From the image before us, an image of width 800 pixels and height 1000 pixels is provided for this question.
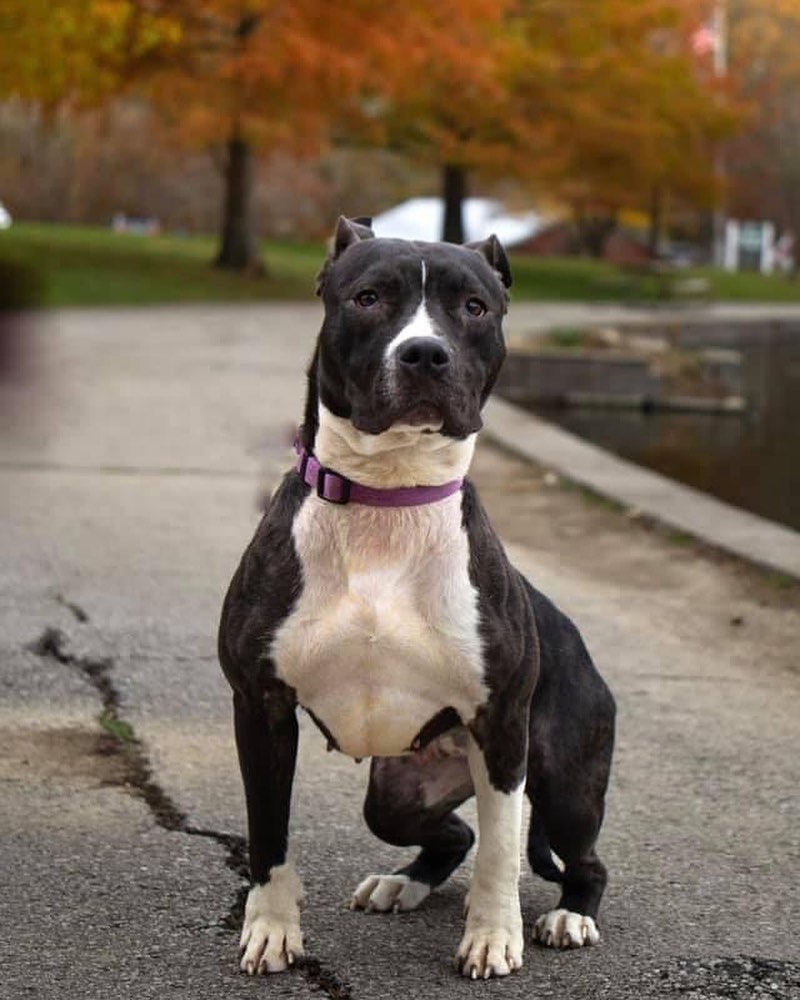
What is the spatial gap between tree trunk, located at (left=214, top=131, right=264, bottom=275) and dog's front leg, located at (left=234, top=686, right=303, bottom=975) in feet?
95.2

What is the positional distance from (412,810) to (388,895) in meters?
0.22

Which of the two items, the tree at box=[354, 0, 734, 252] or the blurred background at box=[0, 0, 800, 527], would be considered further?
the tree at box=[354, 0, 734, 252]

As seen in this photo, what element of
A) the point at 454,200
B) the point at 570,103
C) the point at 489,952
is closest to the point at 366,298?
the point at 489,952

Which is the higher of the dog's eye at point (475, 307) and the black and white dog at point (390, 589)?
the dog's eye at point (475, 307)

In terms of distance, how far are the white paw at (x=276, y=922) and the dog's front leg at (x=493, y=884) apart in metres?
0.33

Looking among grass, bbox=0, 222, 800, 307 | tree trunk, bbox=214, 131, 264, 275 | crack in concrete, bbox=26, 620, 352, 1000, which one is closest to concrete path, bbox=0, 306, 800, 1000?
crack in concrete, bbox=26, 620, 352, 1000

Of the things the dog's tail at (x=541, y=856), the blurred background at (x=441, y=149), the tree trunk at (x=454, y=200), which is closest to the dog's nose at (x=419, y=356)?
the dog's tail at (x=541, y=856)

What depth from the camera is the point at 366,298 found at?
3.55 m

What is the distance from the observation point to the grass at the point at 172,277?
2822cm

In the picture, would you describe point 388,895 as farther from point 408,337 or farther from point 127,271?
point 127,271

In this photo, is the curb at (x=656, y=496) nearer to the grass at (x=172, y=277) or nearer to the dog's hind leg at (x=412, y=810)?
the dog's hind leg at (x=412, y=810)

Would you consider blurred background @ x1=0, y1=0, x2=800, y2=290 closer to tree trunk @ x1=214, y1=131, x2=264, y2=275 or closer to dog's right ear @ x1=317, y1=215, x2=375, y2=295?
tree trunk @ x1=214, y1=131, x2=264, y2=275

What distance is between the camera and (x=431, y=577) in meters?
3.67

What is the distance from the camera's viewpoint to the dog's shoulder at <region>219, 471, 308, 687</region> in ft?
12.0
